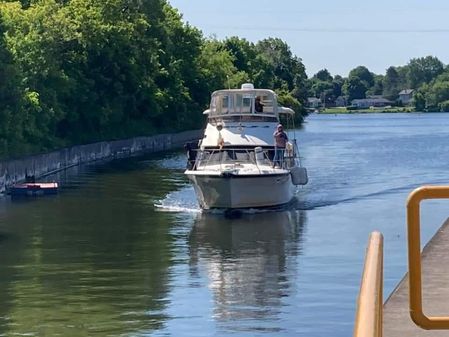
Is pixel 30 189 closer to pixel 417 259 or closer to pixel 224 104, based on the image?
pixel 224 104

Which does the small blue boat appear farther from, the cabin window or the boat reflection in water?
the boat reflection in water

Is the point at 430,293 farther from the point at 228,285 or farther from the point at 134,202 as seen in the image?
the point at 134,202

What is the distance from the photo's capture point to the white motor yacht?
35.7 meters

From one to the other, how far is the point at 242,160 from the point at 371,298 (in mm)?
31721

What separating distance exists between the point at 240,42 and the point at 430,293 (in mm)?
134702

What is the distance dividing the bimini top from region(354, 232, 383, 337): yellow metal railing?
33923mm

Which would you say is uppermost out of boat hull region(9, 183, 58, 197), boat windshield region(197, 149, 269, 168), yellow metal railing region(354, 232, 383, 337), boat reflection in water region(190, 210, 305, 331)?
yellow metal railing region(354, 232, 383, 337)

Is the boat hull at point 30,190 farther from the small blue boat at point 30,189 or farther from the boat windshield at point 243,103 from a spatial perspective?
the boat windshield at point 243,103

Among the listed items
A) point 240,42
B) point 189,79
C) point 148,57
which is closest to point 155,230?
point 148,57

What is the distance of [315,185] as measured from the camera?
159ft

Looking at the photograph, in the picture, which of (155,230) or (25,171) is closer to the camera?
(155,230)

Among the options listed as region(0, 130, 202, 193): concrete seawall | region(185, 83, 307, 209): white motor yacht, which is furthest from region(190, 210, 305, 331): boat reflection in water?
region(0, 130, 202, 193): concrete seawall

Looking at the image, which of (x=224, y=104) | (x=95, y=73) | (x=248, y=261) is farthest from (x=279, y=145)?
(x=95, y=73)

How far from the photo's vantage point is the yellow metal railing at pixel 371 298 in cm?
525
